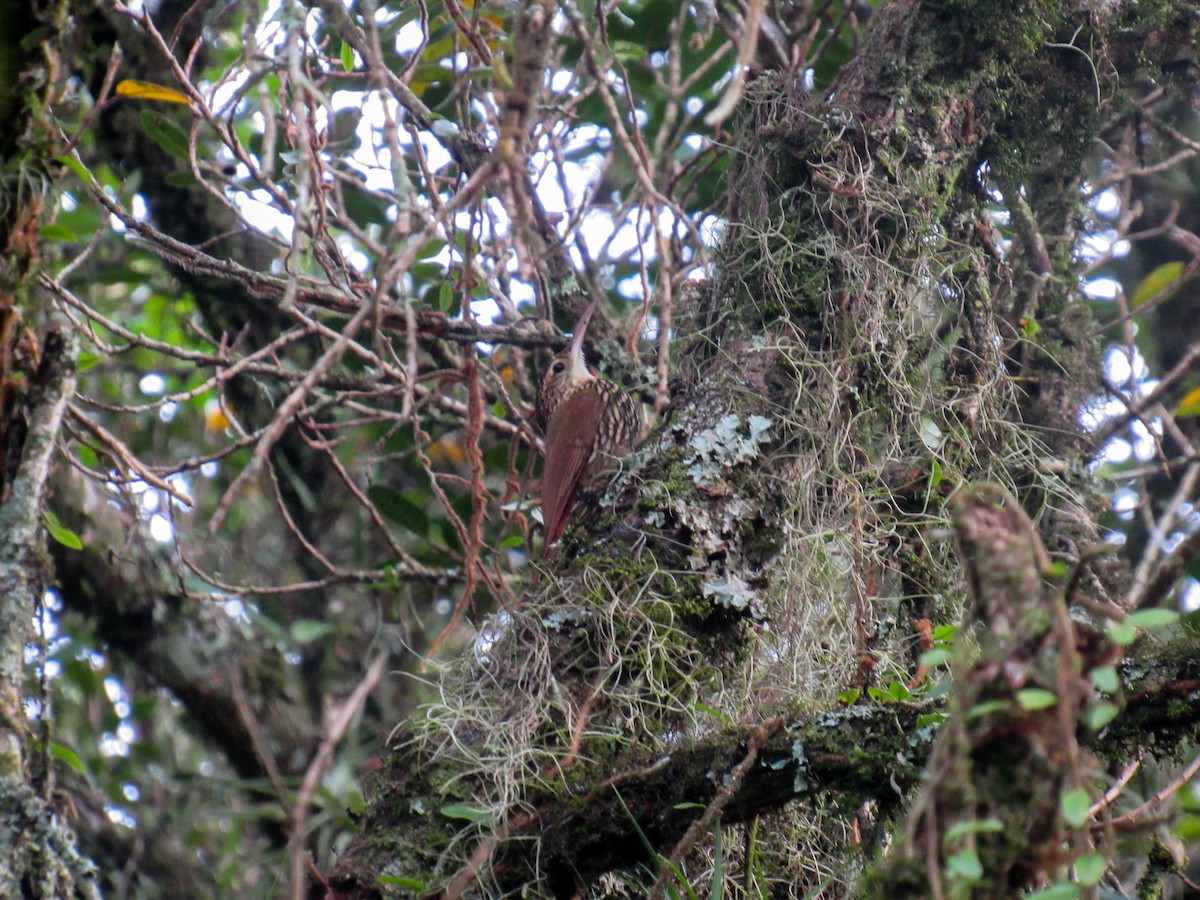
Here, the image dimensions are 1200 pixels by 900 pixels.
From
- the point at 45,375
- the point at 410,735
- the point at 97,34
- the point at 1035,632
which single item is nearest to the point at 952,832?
the point at 1035,632

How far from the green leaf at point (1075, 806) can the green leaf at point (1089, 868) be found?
10 cm

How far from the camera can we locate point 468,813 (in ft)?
6.77

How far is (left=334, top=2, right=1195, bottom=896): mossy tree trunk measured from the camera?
81.7 inches

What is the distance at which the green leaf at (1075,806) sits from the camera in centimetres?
119

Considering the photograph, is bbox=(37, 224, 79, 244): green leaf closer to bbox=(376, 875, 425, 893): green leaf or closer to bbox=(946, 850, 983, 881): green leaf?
bbox=(376, 875, 425, 893): green leaf

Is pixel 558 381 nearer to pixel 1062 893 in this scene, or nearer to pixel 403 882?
pixel 403 882

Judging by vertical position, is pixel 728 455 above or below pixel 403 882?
above

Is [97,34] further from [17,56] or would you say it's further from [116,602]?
[17,56]

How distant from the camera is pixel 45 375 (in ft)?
6.95

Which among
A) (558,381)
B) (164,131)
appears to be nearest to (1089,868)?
(558,381)

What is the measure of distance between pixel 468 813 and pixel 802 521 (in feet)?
3.12

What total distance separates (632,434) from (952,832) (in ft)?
9.09

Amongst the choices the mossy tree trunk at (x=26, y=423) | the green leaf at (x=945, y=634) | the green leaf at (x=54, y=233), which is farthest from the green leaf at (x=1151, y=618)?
the green leaf at (x=54, y=233)

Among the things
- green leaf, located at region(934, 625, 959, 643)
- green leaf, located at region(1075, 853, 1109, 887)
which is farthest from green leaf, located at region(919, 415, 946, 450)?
green leaf, located at region(1075, 853, 1109, 887)
